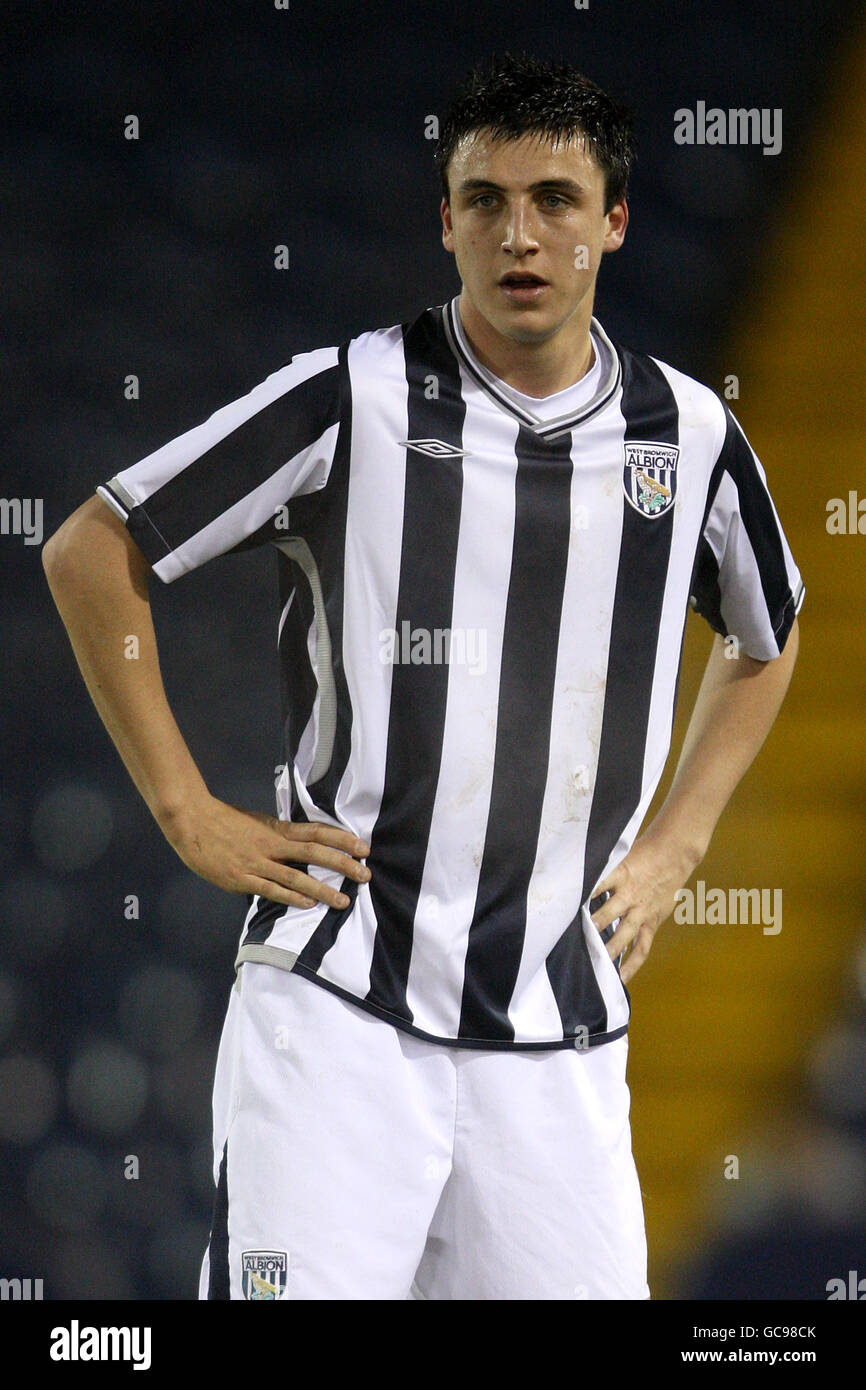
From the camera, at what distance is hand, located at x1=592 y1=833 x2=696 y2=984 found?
1603mm

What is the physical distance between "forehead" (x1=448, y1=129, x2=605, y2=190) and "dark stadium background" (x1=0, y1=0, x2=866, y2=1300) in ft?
2.40

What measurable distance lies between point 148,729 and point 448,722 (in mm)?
317

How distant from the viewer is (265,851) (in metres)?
1.49

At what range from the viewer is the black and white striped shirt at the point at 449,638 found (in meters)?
1.41

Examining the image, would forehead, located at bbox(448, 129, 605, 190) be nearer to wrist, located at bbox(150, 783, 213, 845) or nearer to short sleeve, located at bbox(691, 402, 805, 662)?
short sleeve, located at bbox(691, 402, 805, 662)

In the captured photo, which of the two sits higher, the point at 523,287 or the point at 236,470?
the point at 523,287

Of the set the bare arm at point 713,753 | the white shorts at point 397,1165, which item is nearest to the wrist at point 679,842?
the bare arm at point 713,753

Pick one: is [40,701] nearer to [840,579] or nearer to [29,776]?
[29,776]

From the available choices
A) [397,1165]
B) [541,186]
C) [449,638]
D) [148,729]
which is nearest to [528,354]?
[541,186]

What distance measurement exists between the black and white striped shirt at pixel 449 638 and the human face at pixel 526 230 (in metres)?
0.07

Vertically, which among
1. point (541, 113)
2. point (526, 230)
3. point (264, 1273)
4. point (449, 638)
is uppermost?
point (541, 113)

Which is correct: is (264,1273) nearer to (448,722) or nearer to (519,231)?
(448,722)

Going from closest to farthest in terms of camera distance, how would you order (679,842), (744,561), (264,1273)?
1. (264,1273)
2. (744,561)
3. (679,842)

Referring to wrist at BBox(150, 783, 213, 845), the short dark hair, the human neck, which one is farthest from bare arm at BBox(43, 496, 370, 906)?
the short dark hair
